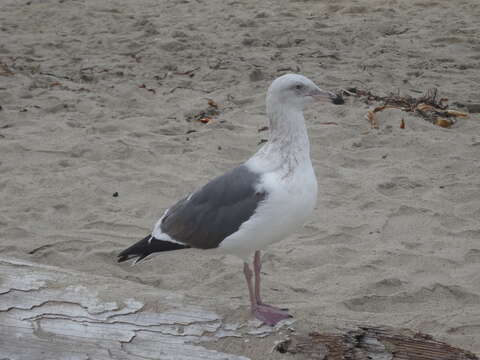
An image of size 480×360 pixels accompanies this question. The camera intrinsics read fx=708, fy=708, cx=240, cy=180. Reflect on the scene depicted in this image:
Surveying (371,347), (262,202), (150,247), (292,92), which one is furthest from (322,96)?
(371,347)

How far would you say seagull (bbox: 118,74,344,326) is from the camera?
9.96 ft

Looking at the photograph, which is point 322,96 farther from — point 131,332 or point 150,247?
point 131,332

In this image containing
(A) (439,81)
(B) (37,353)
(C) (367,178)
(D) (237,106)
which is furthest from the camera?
(A) (439,81)

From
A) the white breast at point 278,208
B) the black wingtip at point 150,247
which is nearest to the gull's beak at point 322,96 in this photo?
the white breast at point 278,208

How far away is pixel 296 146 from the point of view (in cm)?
316

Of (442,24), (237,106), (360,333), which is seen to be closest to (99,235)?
(360,333)

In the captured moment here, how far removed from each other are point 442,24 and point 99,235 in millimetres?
6290

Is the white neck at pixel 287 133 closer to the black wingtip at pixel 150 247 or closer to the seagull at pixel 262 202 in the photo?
the seagull at pixel 262 202

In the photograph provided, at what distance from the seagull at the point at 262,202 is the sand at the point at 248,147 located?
283 mm

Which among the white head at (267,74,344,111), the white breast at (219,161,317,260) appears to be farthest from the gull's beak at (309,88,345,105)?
the white breast at (219,161,317,260)

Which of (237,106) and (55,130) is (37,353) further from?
(237,106)

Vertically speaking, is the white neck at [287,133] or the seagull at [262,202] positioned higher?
the white neck at [287,133]

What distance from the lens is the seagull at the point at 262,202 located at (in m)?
3.04

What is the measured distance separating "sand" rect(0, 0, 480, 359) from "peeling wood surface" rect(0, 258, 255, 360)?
0.13 meters
